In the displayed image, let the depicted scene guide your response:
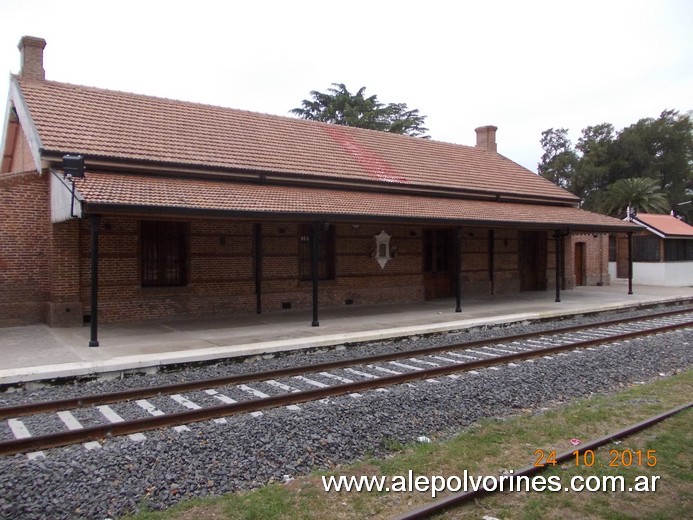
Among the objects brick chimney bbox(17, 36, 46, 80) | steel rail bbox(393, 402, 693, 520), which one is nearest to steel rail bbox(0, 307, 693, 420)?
steel rail bbox(393, 402, 693, 520)

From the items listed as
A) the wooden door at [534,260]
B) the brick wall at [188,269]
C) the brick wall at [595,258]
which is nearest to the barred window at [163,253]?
the brick wall at [188,269]

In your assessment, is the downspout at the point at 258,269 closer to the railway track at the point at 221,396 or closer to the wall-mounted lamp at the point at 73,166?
the wall-mounted lamp at the point at 73,166

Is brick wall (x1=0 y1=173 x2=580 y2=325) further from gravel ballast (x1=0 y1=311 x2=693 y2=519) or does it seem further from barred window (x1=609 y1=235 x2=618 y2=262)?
barred window (x1=609 y1=235 x2=618 y2=262)

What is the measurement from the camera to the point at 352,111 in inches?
1639

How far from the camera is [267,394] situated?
720 centimetres

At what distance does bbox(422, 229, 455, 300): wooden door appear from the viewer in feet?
59.8

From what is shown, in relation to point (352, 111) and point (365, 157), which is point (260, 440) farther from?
point (352, 111)

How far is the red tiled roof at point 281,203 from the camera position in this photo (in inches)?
404

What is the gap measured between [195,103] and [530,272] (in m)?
14.0

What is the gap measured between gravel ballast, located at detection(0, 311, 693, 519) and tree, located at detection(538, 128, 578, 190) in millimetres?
50953

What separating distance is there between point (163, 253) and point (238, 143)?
13.9 feet

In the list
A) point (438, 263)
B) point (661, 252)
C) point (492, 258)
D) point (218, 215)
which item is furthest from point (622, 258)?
point (218, 215)

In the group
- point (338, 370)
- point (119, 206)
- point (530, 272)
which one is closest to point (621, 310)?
point (530, 272)

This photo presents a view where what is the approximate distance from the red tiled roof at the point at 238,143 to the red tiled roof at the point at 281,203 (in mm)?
753
